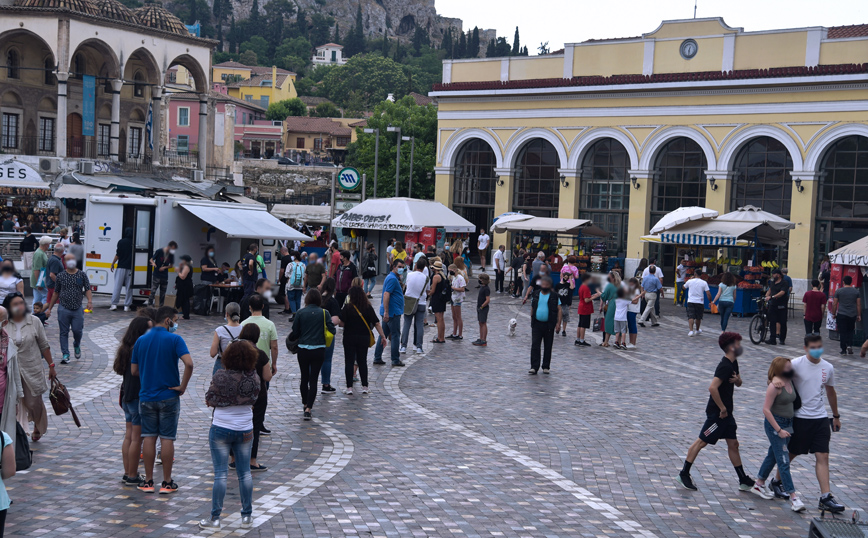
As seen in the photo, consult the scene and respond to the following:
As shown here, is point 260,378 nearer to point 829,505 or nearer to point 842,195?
point 829,505

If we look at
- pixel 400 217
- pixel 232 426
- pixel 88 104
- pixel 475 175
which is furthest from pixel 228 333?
pixel 88 104

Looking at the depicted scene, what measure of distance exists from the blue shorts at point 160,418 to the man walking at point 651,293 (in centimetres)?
1547

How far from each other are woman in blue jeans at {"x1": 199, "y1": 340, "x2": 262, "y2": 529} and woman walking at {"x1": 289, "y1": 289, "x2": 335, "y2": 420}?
148 inches

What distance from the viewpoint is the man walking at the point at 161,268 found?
19.4m

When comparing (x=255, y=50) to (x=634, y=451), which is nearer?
(x=634, y=451)

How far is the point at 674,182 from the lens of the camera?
3262 cm

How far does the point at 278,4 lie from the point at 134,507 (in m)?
199

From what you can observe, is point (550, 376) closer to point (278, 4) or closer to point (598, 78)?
point (598, 78)

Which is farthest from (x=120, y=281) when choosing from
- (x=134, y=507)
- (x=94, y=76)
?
(x=94, y=76)

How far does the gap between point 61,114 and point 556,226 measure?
25.4m

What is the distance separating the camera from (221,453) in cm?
708

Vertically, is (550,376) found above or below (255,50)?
below

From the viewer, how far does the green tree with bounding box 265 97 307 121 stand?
114 metres

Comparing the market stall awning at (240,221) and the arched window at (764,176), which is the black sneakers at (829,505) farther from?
the arched window at (764,176)
